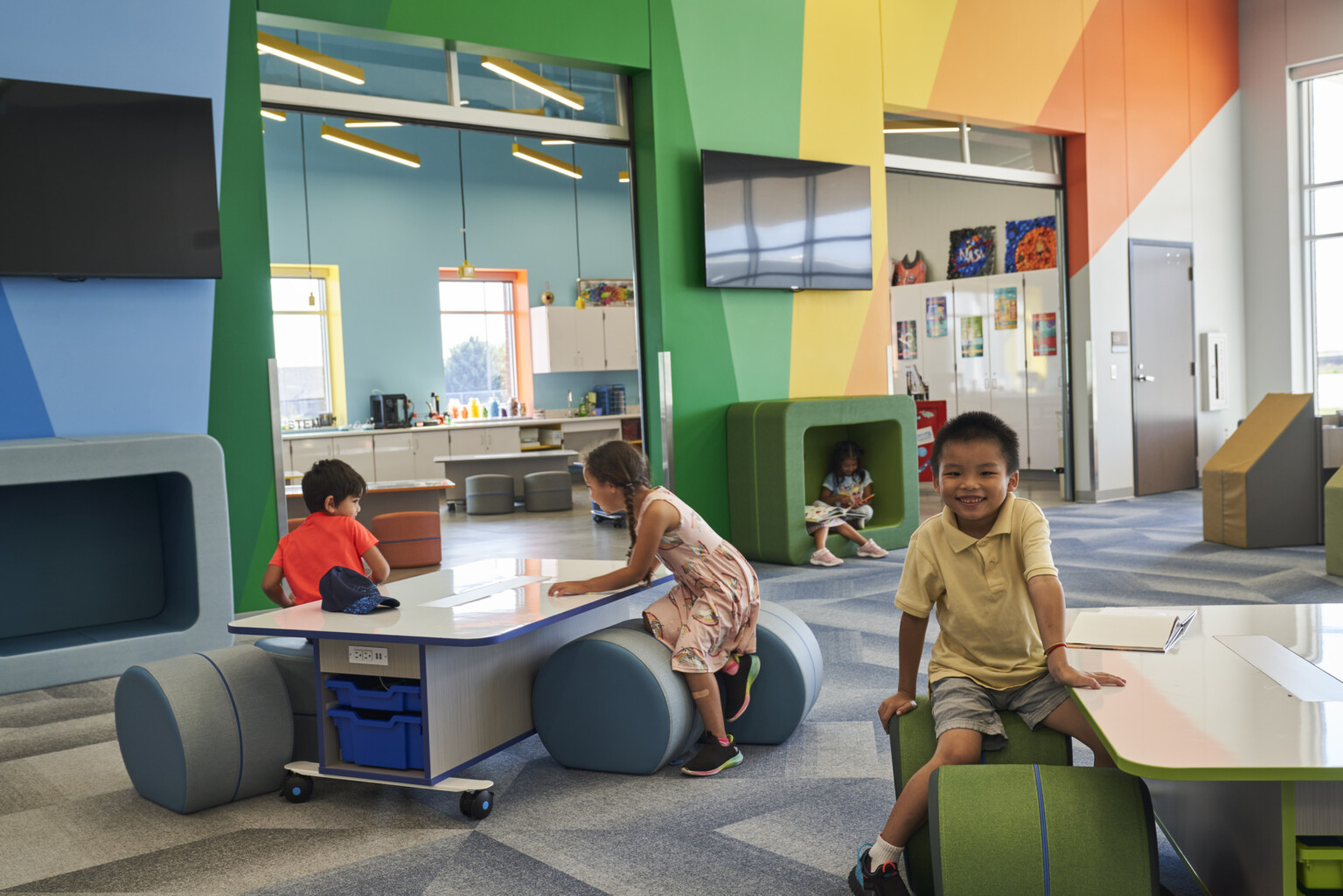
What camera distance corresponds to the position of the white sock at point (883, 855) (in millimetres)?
2061

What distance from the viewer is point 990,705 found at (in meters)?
2.19

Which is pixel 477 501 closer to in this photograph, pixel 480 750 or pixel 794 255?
pixel 794 255

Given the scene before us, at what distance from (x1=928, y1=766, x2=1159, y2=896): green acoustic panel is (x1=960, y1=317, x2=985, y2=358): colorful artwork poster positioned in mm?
9502

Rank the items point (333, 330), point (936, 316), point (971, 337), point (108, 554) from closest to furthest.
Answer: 1. point (108, 554)
2. point (971, 337)
3. point (936, 316)
4. point (333, 330)

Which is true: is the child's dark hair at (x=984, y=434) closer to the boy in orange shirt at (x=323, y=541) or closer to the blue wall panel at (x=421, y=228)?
the boy in orange shirt at (x=323, y=541)

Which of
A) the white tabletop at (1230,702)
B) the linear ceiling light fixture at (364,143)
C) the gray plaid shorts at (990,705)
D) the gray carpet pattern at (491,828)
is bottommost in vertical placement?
the gray carpet pattern at (491,828)

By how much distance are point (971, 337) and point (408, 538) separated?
664cm

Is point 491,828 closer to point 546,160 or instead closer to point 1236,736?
point 1236,736

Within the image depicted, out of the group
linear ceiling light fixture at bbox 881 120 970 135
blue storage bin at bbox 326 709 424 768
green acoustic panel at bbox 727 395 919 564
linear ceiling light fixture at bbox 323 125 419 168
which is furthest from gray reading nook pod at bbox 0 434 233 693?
linear ceiling light fixture at bbox 323 125 419 168

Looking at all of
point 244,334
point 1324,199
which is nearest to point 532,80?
point 244,334

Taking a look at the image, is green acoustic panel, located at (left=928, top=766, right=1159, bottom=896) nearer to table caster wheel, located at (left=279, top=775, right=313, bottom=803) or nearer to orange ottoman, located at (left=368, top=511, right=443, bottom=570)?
table caster wheel, located at (left=279, top=775, right=313, bottom=803)

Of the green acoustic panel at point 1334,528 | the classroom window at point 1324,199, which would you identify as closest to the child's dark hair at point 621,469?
the green acoustic panel at point 1334,528

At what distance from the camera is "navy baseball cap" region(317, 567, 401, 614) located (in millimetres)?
2881

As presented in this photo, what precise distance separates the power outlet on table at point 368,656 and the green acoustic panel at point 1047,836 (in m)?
1.47
